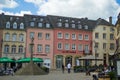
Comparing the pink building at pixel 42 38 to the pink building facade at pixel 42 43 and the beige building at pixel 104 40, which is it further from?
the beige building at pixel 104 40

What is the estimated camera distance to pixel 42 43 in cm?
→ 6500

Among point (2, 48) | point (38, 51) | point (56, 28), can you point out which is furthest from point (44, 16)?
point (2, 48)

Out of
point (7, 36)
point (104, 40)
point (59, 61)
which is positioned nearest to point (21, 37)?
point (7, 36)

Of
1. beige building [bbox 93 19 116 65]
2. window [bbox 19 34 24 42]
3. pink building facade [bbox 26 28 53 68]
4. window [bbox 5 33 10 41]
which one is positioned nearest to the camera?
window [bbox 5 33 10 41]

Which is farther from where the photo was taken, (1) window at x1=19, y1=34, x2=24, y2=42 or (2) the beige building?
(2) the beige building

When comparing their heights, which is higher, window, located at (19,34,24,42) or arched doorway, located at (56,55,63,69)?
window, located at (19,34,24,42)

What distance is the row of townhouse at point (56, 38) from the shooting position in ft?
207

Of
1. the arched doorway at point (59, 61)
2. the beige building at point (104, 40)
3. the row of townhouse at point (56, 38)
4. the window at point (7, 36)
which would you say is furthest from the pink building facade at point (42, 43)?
the beige building at point (104, 40)

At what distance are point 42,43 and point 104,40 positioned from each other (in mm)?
16013

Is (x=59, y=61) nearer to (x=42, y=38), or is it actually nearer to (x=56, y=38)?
(x=56, y=38)

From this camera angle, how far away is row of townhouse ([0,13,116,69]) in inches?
2483

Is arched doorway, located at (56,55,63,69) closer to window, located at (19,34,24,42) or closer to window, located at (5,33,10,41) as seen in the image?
window, located at (19,34,24,42)

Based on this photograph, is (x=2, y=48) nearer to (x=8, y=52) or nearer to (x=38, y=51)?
(x=8, y=52)

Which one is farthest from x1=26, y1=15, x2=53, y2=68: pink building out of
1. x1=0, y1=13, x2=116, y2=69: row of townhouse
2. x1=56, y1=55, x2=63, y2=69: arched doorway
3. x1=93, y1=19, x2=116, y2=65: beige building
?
x1=93, y1=19, x2=116, y2=65: beige building
